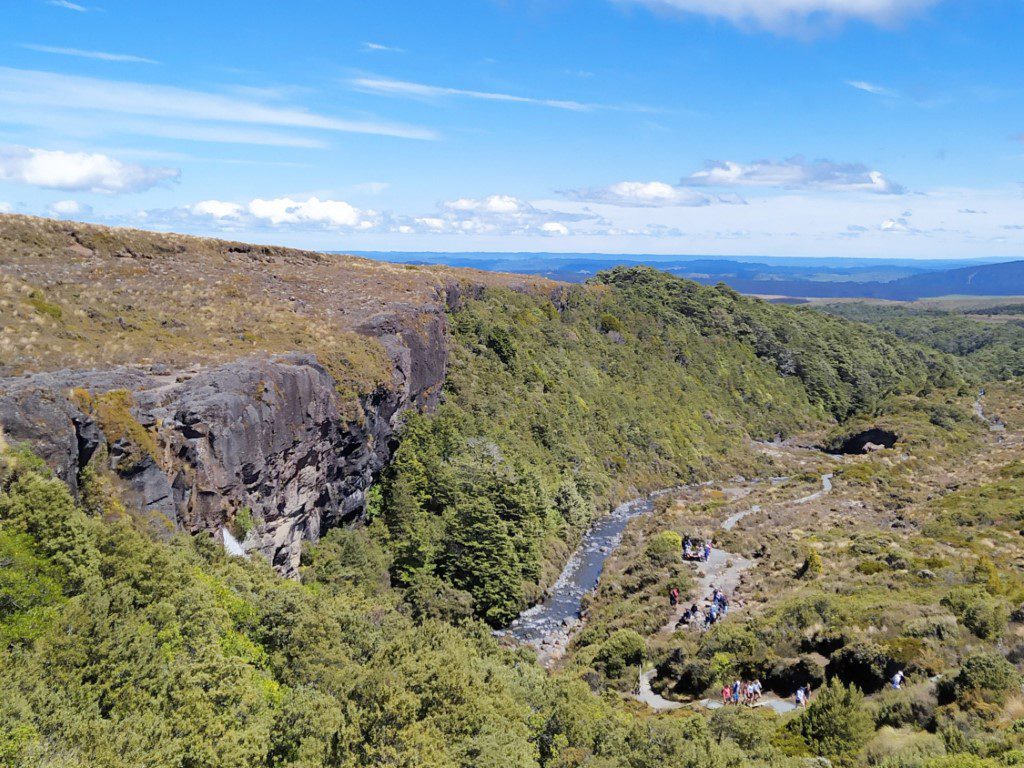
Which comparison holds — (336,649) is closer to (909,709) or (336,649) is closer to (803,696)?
(803,696)

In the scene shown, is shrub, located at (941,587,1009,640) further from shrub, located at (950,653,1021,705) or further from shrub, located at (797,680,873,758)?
shrub, located at (797,680,873,758)

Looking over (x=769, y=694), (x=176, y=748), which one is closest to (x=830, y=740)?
(x=769, y=694)

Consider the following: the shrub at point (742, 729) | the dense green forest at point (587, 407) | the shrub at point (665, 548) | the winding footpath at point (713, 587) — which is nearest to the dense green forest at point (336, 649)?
the shrub at point (742, 729)

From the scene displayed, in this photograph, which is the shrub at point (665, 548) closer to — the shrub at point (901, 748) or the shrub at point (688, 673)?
the shrub at point (688, 673)

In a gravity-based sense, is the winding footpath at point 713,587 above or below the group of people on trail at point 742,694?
below

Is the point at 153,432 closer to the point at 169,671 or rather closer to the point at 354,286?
the point at 169,671

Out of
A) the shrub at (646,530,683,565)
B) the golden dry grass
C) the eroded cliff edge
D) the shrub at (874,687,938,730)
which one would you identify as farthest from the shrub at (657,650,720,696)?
the golden dry grass
